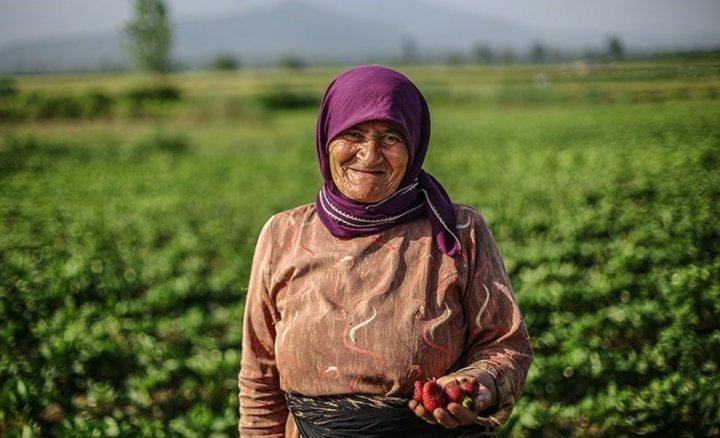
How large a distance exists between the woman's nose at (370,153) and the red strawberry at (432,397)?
1.89 ft

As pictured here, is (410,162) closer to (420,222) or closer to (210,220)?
(420,222)

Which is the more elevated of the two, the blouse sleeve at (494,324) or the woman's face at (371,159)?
the woman's face at (371,159)

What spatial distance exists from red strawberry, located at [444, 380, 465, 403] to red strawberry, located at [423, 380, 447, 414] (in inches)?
0.5

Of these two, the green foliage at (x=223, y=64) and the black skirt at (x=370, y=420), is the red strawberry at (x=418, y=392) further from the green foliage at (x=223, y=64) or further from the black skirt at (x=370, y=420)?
the green foliage at (x=223, y=64)

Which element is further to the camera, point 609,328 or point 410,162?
point 609,328

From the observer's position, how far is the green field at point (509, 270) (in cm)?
352

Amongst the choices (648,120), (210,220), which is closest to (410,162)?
(210,220)

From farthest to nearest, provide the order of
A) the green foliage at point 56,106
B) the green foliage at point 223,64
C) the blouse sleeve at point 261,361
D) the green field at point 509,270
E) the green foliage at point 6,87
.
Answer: the green foliage at point 223,64 → the green foliage at point 56,106 → the green foliage at point 6,87 → the green field at point 509,270 → the blouse sleeve at point 261,361

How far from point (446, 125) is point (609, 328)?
2984 centimetres

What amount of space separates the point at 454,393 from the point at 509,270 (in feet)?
17.1

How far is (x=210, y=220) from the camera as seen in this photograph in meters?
11.9

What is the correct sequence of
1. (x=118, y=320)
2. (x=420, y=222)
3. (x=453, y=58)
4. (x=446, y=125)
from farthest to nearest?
1. (x=453, y=58)
2. (x=446, y=125)
3. (x=118, y=320)
4. (x=420, y=222)

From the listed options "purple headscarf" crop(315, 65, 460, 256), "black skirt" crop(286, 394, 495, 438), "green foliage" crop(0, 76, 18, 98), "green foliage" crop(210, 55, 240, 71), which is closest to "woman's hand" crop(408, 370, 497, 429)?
"black skirt" crop(286, 394, 495, 438)

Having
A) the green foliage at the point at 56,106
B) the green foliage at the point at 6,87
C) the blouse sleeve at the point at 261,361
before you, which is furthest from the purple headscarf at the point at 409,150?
the green foliage at the point at 56,106
